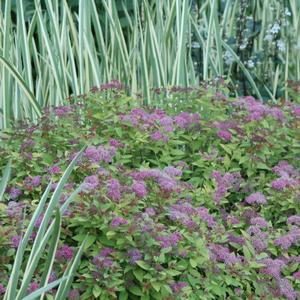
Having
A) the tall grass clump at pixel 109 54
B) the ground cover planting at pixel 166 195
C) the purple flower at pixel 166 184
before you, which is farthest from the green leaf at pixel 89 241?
the tall grass clump at pixel 109 54

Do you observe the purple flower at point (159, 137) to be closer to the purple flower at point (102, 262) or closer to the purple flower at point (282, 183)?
the purple flower at point (282, 183)

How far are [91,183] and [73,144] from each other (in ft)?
1.34

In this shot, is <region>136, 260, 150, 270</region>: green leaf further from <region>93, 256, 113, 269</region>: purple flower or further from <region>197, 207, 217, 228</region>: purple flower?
<region>197, 207, 217, 228</region>: purple flower

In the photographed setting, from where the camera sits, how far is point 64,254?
1.66 metres

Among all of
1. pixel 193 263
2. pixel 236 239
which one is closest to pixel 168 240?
pixel 193 263

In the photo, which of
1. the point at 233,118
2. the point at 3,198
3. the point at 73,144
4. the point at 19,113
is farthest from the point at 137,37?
the point at 3,198

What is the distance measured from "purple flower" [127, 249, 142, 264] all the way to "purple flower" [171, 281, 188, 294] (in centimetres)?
10

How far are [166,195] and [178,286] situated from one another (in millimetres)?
243

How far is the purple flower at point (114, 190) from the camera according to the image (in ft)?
5.51

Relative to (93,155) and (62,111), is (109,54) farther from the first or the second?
(93,155)

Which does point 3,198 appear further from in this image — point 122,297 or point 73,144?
point 122,297

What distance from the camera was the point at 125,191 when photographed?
1726 millimetres

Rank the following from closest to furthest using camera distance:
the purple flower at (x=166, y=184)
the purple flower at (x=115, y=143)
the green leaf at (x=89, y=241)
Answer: the green leaf at (x=89, y=241)
the purple flower at (x=166, y=184)
the purple flower at (x=115, y=143)

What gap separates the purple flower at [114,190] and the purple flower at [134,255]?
0.13 m
